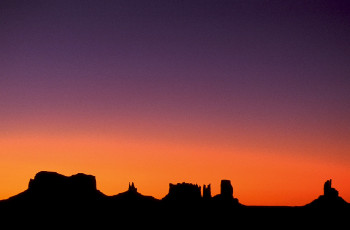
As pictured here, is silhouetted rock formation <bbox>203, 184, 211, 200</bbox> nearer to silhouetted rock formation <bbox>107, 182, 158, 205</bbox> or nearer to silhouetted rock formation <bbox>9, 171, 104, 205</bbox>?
silhouetted rock formation <bbox>107, 182, 158, 205</bbox>

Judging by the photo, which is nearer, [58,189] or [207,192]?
[58,189]

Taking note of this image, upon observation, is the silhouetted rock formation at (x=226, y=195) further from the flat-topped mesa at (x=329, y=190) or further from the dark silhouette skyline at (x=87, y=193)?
the flat-topped mesa at (x=329, y=190)

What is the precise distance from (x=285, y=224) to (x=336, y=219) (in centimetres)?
1044

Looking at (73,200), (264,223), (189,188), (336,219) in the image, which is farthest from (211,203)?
(73,200)

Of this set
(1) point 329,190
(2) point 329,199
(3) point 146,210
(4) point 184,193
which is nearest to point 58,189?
(3) point 146,210

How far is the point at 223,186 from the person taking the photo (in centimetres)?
10525

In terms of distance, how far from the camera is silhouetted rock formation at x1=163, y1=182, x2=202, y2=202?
325ft

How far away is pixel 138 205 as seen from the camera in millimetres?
91500

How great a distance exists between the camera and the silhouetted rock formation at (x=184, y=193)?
9900cm

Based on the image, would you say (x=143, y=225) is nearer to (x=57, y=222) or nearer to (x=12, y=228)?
(x=57, y=222)

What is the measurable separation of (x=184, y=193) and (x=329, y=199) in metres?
33.4

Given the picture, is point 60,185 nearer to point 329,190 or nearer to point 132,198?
point 132,198

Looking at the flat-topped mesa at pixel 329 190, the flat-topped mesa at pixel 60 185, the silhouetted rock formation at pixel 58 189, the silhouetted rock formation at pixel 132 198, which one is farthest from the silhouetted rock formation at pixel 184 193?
the flat-topped mesa at pixel 329 190

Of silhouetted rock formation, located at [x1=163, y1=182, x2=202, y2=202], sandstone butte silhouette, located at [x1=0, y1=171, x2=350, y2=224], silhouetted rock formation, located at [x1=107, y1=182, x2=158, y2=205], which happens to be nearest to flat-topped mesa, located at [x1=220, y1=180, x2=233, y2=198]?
sandstone butte silhouette, located at [x1=0, y1=171, x2=350, y2=224]
